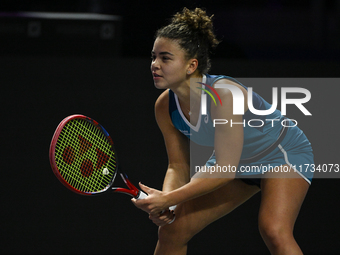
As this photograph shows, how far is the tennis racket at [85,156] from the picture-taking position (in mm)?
1555

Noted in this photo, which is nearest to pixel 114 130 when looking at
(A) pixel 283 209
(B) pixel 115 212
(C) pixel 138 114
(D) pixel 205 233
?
(C) pixel 138 114

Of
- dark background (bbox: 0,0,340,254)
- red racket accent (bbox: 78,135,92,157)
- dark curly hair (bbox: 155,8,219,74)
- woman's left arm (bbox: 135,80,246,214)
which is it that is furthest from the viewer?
dark background (bbox: 0,0,340,254)

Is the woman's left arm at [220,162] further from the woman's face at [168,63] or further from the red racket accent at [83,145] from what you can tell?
the red racket accent at [83,145]

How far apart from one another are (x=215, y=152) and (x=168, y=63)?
34cm

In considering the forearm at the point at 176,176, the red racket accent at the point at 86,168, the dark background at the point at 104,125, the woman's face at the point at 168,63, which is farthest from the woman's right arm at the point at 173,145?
the dark background at the point at 104,125

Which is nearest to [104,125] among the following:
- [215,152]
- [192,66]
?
[192,66]

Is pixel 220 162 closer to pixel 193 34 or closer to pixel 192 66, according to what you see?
pixel 192 66

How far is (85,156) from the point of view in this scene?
5.39 ft

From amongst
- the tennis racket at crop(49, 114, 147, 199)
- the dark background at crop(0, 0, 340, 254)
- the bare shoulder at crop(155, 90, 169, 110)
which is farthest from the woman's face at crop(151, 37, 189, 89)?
the dark background at crop(0, 0, 340, 254)

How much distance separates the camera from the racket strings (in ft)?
5.16

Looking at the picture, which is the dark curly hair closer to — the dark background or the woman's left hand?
the woman's left hand

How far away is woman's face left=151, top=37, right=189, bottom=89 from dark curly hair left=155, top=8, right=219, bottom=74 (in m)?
0.02

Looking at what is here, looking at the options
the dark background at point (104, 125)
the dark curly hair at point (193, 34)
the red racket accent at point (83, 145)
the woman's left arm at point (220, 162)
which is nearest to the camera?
the woman's left arm at point (220, 162)

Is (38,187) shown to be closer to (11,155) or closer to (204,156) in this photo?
(11,155)
